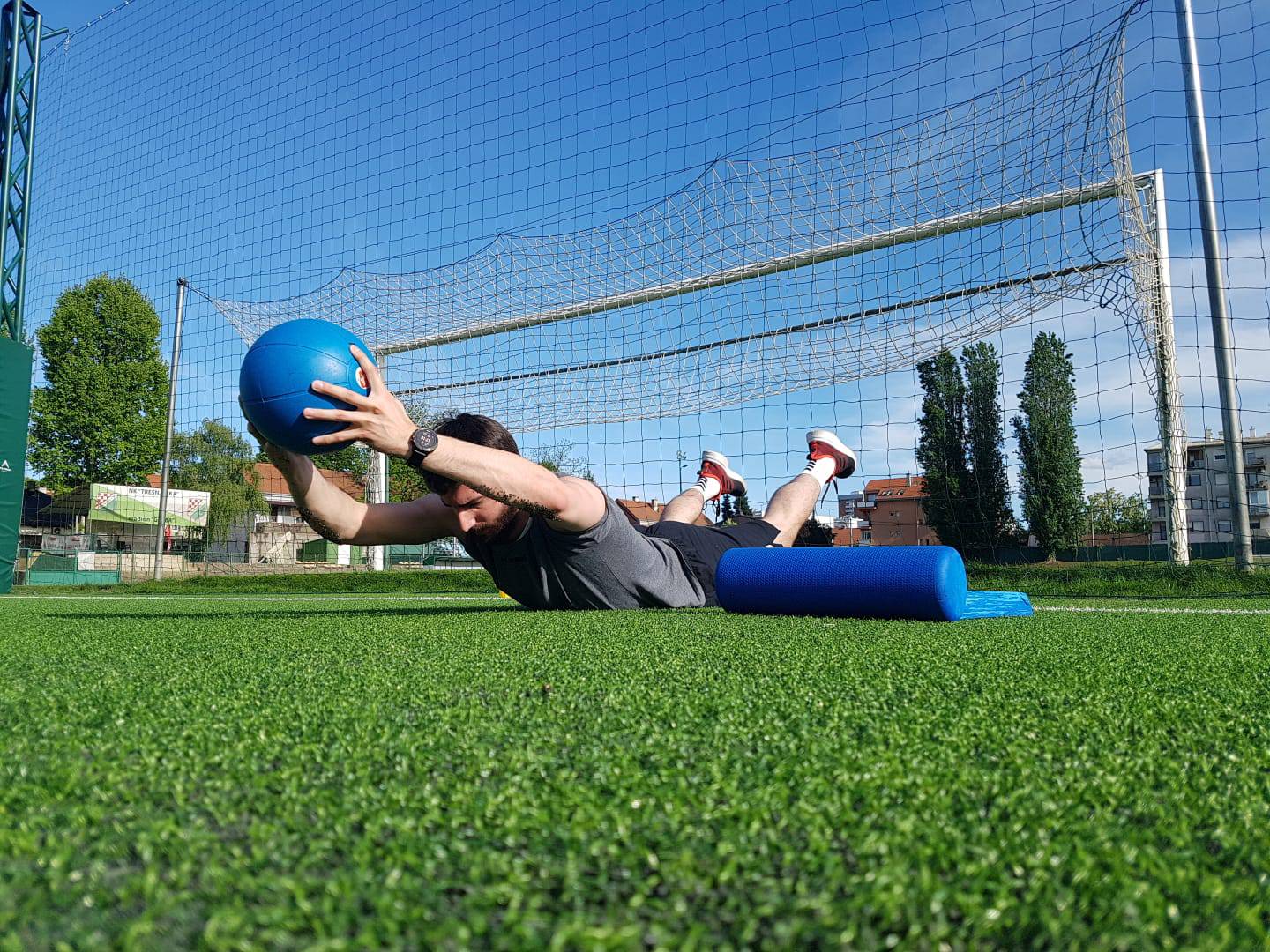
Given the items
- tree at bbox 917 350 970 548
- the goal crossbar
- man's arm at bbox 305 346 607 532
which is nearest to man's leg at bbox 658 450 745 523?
man's arm at bbox 305 346 607 532

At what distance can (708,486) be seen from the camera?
727 centimetres

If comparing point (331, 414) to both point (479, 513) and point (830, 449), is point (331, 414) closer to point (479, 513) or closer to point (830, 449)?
point (479, 513)

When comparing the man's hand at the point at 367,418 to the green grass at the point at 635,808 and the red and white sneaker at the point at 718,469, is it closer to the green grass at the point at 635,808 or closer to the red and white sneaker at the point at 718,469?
the green grass at the point at 635,808

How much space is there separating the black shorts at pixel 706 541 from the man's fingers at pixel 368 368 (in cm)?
225

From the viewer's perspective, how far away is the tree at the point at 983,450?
10.4 metres

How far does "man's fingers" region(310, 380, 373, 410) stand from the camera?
114 inches

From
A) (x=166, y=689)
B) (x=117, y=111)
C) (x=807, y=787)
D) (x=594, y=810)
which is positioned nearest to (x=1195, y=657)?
(x=807, y=787)

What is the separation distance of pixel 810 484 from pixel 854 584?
95.0 inches

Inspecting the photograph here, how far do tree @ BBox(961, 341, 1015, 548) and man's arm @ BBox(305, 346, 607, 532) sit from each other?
319 inches

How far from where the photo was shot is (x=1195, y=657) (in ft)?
7.91

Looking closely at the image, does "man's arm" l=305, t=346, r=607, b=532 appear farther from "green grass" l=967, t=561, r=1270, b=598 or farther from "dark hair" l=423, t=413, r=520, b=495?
"green grass" l=967, t=561, r=1270, b=598

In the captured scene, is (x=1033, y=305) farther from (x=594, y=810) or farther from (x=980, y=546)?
(x=594, y=810)

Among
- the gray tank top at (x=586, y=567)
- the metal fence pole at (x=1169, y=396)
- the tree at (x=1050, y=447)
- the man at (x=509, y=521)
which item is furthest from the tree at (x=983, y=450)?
the gray tank top at (x=586, y=567)

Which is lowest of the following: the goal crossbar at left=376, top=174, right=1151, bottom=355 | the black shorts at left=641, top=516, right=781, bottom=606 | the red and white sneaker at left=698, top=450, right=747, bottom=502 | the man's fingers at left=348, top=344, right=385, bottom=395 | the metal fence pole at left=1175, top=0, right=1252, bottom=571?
the black shorts at left=641, top=516, right=781, bottom=606
